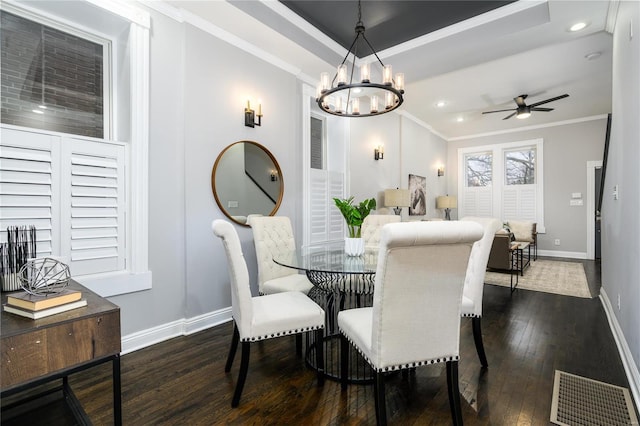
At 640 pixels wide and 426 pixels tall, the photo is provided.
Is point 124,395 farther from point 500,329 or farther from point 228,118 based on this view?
point 500,329

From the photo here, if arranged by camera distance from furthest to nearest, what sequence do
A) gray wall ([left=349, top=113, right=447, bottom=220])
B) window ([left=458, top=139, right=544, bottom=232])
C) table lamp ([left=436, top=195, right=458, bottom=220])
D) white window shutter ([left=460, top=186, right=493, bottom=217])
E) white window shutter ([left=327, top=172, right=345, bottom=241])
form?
white window shutter ([left=460, top=186, right=493, bottom=217])
table lamp ([left=436, top=195, right=458, bottom=220])
window ([left=458, top=139, right=544, bottom=232])
gray wall ([left=349, top=113, right=447, bottom=220])
white window shutter ([left=327, top=172, right=345, bottom=241])

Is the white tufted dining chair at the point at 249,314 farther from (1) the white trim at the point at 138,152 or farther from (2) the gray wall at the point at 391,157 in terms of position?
(2) the gray wall at the point at 391,157

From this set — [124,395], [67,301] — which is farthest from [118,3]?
[124,395]

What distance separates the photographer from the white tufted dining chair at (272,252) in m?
2.57

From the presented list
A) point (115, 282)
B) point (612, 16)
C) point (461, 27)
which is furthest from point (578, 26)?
point (115, 282)

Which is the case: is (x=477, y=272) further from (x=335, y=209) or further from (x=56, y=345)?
(x=335, y=209)

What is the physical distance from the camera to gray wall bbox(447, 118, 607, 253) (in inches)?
250

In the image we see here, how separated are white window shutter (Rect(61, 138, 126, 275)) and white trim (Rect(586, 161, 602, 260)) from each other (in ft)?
27.1

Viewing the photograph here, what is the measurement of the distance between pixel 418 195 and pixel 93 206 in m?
5.81

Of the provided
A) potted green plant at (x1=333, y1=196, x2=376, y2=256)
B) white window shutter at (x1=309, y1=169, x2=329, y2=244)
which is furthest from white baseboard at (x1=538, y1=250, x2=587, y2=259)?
potted green plant at (x1=333, y1=196, x2=376, y2=256)

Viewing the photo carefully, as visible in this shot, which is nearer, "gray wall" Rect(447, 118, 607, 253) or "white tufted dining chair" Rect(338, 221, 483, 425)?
"white tufted dining chair" Rect(338, 221, 483, 425)

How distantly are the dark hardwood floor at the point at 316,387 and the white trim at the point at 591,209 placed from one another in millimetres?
4914

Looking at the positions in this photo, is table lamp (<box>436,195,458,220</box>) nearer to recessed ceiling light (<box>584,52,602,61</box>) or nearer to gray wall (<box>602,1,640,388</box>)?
recessed ceiling light (<box>584,52,602,61</box>)

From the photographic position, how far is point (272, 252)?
111 inches
